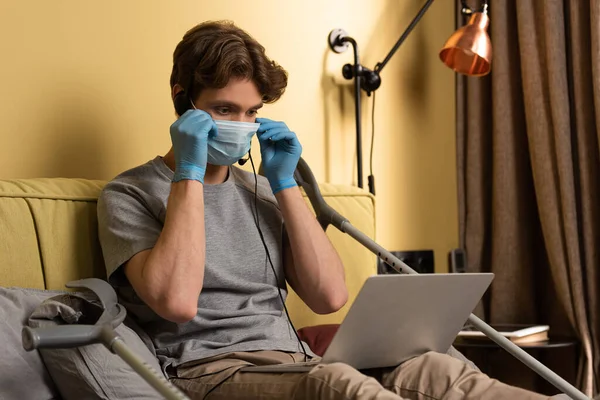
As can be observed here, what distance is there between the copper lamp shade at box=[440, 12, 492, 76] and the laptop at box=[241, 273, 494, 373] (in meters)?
1.09

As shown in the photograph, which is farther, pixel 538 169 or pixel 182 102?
pixel 538 169

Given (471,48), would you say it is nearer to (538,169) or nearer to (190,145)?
(538,169)

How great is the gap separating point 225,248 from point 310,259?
0.19m

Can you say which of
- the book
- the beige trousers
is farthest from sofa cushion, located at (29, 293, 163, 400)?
the book

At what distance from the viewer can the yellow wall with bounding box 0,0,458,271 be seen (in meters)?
1.80

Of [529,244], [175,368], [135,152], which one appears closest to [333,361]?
[175,368]

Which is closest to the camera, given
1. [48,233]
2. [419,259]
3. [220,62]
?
[48,233]

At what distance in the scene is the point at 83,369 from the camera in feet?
4.39

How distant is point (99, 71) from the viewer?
1.93 metres

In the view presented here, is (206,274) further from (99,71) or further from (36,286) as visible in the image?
(99,71)

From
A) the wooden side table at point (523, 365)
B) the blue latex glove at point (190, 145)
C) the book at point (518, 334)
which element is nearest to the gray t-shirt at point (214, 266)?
the blue latex glove at point (190, 145)

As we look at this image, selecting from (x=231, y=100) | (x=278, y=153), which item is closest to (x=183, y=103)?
(x=231, y=100)

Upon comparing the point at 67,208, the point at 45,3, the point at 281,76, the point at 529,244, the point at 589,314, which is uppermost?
the point at 45,3

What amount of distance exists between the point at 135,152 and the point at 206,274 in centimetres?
47
